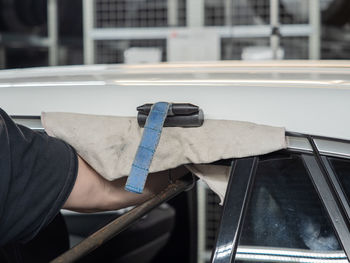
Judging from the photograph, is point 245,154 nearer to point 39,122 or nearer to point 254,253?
point 254,253

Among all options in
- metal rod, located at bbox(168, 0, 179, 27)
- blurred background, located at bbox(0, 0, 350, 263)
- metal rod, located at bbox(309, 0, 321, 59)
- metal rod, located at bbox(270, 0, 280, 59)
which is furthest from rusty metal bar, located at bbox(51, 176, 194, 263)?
metal rod, located at bbox(168, 0, 179, 27)

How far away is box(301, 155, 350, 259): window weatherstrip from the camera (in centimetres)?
118

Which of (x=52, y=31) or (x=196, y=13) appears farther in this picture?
(x=52, y=31)

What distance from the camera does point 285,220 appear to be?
49.4 inches

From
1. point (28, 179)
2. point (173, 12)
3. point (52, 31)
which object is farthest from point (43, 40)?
point (28, 179)

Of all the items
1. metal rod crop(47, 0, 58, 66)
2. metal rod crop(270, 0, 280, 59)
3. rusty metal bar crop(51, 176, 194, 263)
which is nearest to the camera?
rusty metal bar crop(51, 176, 194, 263)

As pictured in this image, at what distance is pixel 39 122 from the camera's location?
4.65 ft

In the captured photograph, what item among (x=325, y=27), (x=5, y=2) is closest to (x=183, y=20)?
(x=325, y=27)

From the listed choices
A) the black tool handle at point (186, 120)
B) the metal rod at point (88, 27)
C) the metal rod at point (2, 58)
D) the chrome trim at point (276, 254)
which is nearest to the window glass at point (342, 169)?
the chrome trim at point (276, 254)

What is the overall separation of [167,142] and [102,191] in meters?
0.21

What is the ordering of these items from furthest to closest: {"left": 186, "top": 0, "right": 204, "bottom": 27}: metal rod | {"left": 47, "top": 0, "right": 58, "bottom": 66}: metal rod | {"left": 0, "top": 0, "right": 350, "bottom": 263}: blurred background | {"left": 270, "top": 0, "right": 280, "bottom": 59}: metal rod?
{"left": 47, "top": 0, "right": 58, "bottom": 66}: metal rod < {"left": 186, "top": 0, "right": 204, "bottom": 27}: metal rod < {"left": 0, "top": 0, "right": 350, "bottom": 263}: blurred background < {"left": 270, "top": 0, "right": 280, "bottom": 59}: metal rod

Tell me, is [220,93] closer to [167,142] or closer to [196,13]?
[167,142]

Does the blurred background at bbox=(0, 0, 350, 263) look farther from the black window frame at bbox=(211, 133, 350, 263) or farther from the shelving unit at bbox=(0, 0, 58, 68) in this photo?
the black window frame at bbox=(211, 133, 350, 263)

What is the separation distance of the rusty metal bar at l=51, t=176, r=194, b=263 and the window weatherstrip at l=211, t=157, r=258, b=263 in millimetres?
231
